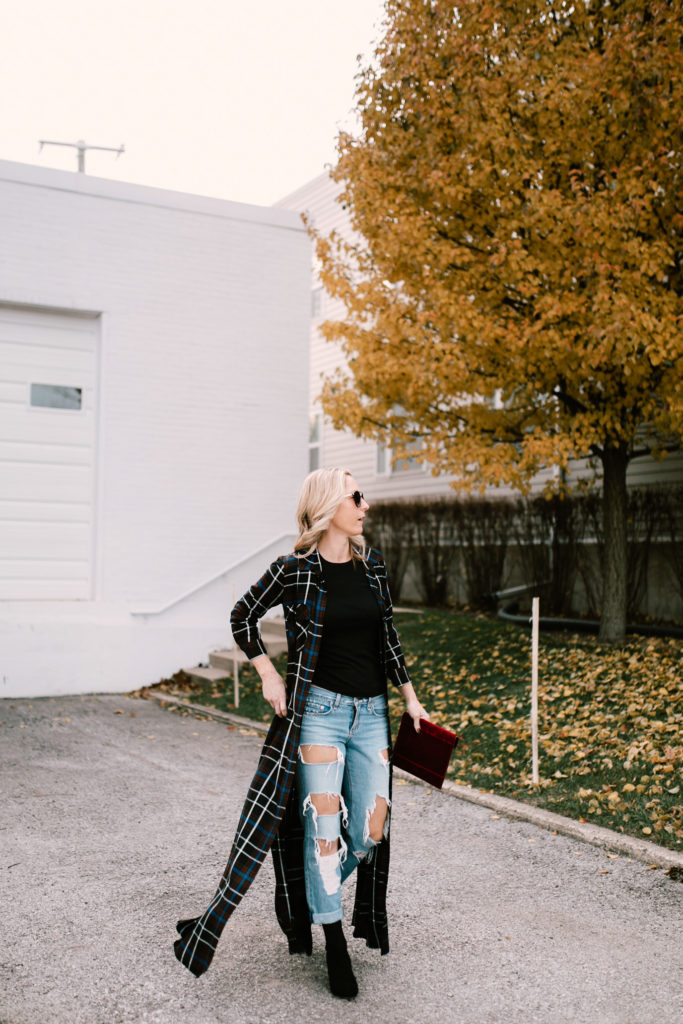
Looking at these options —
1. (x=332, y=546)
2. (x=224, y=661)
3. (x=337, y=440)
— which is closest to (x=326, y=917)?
(x=332, y=546)

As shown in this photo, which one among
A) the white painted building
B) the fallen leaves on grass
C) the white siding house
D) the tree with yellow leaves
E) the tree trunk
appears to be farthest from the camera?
the white siding house

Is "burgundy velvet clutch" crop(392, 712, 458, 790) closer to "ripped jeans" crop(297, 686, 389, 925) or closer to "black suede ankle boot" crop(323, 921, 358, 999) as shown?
"ripped jeans" crop(297, 686, 389, 925)

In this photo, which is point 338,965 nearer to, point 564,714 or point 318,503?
point 318,503

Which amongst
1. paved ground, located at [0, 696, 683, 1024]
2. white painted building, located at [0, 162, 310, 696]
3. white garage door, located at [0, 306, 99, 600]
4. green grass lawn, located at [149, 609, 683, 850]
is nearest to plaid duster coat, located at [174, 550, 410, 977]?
paved ground, located at [0, 696, 683, 1024]

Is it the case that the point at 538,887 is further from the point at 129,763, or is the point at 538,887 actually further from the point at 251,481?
the point at 251,481

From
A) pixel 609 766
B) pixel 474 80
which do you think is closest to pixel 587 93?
pixel 474 80

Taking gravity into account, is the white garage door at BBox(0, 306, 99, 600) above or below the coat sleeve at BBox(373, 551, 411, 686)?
above

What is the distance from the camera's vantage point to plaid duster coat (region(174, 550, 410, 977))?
3584mm

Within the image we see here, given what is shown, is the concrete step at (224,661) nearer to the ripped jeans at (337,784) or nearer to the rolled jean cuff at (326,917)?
the ripped jeans at (337,784)

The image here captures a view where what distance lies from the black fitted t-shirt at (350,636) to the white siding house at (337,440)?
11.1 metres

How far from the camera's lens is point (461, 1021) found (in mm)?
3381

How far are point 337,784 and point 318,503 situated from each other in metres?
1.05

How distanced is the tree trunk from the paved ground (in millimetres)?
4180

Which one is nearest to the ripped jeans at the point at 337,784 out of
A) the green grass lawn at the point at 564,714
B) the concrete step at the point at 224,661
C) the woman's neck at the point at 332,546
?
the woman's neck at the point at 332,546
